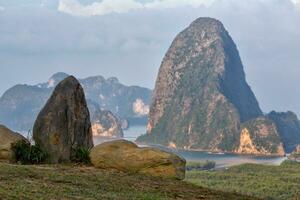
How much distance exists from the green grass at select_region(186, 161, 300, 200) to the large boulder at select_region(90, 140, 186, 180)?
255 feet

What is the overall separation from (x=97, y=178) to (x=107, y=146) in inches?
201

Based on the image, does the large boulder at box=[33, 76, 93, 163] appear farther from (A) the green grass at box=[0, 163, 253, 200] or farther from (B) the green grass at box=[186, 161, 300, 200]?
(B) the green grass at box=[186, 161, 300, 200]

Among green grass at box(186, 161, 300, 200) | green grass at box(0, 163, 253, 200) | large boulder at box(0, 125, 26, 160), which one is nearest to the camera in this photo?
green grass at box(0, 163, 253, 200)

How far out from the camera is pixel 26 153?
2620 centimetres

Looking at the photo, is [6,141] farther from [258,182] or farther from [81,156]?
[258,182]

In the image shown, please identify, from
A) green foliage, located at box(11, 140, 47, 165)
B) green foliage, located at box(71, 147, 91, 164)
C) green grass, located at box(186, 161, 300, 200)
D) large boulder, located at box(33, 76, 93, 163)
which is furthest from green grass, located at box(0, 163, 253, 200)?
green grass, located at box(186, 161, 300, 200)

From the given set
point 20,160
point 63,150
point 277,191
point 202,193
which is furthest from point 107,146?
point 277,191

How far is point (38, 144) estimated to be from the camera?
27.2 m

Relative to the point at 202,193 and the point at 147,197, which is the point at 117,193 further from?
the point at 202,193

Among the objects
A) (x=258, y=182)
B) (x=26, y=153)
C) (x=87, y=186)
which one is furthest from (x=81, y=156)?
(x=258, y=182)

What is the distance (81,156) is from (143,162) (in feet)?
13.8

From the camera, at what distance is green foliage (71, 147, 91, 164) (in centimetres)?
2627

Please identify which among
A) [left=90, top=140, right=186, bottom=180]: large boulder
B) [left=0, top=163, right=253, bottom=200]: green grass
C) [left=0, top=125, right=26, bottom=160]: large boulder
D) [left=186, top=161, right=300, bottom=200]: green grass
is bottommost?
[left=186, top=161, right=300, bottom=200]: green grass

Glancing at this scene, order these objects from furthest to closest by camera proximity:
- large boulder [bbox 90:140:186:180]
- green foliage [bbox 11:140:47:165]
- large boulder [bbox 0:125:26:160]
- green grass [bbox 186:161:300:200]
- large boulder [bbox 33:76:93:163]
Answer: green grass [bbox 186:161:300:200] → large boulder [bbox 33:76:93:163] → large boulder [bbox 0:125:26:160] → green foliage [bbox 11:140:47:165] → large boulder [bbox 90:140:186:180]
